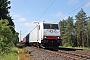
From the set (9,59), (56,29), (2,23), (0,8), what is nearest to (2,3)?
(0,8)

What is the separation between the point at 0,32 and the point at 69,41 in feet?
238

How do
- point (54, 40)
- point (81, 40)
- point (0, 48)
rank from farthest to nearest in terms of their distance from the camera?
A: point (81, 40), point (54, 40), point (0, 48)

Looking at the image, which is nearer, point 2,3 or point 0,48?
point 0,48

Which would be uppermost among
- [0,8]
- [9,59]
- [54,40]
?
[0,8]

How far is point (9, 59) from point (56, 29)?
12392 millimetres

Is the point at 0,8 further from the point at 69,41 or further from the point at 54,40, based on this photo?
the point at 69,41

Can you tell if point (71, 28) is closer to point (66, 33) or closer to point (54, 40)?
point (66, 33)

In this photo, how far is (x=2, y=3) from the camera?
37062mm

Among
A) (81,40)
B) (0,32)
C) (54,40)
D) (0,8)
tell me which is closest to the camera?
(0,32)

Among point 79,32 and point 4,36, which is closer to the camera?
point 4,36

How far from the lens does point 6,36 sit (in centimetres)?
1930

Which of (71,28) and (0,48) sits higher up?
(71,28)

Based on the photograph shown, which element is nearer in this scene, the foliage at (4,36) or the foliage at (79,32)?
the foliage at (4,36)

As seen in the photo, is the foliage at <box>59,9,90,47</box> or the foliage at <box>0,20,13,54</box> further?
the foliage at <box>59,9,90,47</box>
